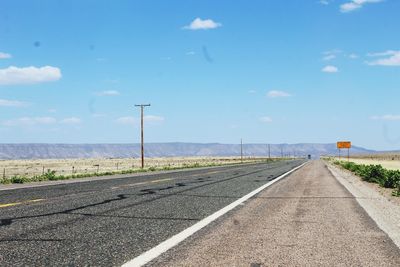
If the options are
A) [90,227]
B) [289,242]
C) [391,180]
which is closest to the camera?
[289,242]

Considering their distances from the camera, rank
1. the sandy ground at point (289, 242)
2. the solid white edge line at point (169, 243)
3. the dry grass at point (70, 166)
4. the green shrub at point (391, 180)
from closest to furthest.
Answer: the solid white edge line at point (169, 243), the sandy ground at point (289, 242), the green shrub at point (391, 180), the dry grass at point (70, 166)

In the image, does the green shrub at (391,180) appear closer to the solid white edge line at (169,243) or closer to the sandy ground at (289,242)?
the sandy ground at (289,242)

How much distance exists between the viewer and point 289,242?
20.3 feet

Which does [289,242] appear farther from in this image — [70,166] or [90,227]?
[70,166]

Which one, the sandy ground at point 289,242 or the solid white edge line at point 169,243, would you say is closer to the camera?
the solid white edge line at point 169,243

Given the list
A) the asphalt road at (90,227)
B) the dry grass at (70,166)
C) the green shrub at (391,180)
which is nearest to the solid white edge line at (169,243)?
the asphalt road at (90,227)

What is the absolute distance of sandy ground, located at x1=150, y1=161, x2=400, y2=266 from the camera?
16.5 ft

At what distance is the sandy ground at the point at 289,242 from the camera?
16.5 ft

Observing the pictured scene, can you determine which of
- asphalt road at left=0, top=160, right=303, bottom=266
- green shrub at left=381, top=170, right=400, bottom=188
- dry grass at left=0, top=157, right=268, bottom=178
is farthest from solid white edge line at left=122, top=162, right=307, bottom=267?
dry grass at left=0, top=157, right=268, bottom=178

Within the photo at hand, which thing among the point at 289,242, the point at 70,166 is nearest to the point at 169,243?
the point at 289,242

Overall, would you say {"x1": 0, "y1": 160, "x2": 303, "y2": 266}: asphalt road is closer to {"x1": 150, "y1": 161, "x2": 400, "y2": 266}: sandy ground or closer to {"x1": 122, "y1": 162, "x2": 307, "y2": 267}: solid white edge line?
{"x1": 122, "y1": 162, "x2": 307, "y2": 267}: solid white edge line

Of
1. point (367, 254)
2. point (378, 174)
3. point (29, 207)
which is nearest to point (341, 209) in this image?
point (367, 254)

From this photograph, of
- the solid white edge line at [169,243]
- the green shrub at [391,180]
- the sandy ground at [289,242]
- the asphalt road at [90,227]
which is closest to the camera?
the solid white edge line at [169,243]

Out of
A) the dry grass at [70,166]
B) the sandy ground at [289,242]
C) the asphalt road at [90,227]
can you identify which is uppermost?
the asphalt road at [90,227]
